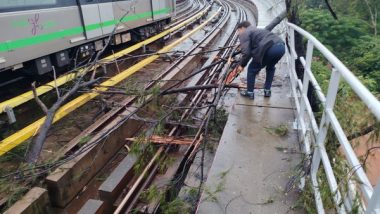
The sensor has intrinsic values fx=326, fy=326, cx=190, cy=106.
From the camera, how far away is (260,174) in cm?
376

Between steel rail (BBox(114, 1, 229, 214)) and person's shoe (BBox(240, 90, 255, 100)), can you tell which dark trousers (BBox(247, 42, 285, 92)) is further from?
steel rail (BBox(114, 1, 229, 214))

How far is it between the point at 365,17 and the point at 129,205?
1657cm

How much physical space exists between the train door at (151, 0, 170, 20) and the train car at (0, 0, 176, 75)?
1.89 m

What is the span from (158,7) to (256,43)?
7.85 metres

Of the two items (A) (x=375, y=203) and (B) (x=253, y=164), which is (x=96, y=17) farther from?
(A) (x=375, y=203)

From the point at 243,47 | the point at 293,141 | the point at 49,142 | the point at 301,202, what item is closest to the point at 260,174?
the point at 301,202

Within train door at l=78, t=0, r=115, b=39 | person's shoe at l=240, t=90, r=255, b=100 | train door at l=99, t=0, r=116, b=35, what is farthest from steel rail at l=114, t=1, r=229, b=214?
train door at l=99, t=0, r=116, b=35

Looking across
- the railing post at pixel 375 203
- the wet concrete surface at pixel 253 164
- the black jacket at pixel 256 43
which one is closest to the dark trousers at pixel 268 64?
the black jacket at pixel 256 43

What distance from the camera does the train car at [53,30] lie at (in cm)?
608

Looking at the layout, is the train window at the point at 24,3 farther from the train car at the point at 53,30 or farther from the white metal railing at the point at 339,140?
the white metal railing at the point at 339,140

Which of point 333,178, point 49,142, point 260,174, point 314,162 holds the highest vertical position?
point 333,178

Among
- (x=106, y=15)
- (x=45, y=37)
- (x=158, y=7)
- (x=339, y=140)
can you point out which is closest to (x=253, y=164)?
(x=339, y=140)

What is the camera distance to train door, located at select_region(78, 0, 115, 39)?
798cm

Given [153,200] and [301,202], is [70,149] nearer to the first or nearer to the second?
[153,200]
